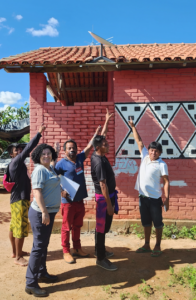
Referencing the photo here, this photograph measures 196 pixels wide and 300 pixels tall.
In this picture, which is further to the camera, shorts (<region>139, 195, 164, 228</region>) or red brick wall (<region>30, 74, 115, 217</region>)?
red brick wall (<region>30, 74, 115, 217</region>)

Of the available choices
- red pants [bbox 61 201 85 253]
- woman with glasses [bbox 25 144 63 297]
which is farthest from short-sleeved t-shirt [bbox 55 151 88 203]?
woman with glasses [bbox 25 144 63 297]

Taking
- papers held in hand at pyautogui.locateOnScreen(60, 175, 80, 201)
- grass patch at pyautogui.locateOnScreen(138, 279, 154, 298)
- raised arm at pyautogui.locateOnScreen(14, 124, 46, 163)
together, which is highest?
raised arm at pyautogui.locateOnScreen(14, 124, 46, 163)

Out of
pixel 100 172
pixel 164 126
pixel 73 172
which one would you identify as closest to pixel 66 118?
pixel 73 172

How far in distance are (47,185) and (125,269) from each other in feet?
6.02

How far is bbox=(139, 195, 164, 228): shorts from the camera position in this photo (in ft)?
12.0

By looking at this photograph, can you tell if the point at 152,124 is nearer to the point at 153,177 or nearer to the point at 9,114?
the point at 153,177

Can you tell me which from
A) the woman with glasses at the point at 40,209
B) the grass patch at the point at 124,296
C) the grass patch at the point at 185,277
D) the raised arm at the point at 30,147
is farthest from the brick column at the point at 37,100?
the grass patch at the point at 185,277

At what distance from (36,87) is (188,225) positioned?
4579mm

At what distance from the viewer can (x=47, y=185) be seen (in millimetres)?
2689

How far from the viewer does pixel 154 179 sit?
3.62 meters

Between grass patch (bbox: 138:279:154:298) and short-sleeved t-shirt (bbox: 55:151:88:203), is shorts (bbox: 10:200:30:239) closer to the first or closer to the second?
short-sleeved t-shirt (bbox: 55:151:88:203)

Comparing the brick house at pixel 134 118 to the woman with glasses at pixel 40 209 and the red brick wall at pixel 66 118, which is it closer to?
the red brick wall at pixel 66 118

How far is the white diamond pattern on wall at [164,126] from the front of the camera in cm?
487

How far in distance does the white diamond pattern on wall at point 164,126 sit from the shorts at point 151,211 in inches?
54.2
